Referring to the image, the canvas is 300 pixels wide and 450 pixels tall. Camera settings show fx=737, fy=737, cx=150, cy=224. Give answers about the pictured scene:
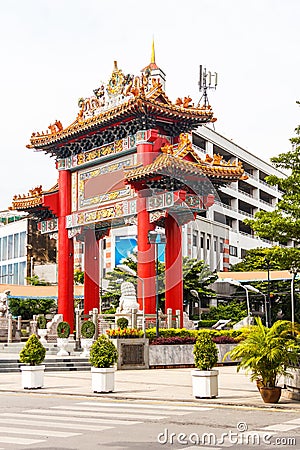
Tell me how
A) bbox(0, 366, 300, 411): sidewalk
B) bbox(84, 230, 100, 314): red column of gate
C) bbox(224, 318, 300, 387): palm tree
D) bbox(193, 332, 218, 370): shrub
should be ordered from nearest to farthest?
bbox(224, 318, 300, 387): palm tree < bbox(0, 366, 300, 411): sidewalk < bbox(193, 332, 218, 370): shrub < bbox(84, 230, 100, 314): red column of gate

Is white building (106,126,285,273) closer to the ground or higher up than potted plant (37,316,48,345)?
higher up

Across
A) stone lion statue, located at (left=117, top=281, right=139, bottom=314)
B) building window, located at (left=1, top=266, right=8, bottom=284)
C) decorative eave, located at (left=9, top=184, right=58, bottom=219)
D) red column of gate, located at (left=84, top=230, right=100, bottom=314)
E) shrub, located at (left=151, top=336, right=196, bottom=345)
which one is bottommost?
shrub, located at (left=151, top=336, right=196, bottom=345)

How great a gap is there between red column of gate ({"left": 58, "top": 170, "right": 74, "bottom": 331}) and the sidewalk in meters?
10.4

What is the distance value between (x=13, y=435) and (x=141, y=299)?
2065cm

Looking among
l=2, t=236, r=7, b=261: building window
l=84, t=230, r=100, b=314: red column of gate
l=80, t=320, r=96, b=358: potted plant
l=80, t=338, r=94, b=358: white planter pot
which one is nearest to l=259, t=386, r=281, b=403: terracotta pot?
l=80, t=338, r=94, b=358: white planter pot

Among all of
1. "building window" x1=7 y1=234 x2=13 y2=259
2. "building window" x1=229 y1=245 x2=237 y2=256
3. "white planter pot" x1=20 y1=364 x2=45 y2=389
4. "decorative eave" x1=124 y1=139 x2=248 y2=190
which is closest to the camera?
"white planter pot" x1=20 y1=364 x2=45 y2=389

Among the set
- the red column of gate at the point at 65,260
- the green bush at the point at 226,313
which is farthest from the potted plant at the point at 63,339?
the green bush at the point at 226,313

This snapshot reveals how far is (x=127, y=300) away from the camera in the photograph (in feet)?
102

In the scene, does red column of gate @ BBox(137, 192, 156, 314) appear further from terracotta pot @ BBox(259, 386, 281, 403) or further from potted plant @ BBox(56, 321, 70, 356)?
terracotta pot @ BBox(259, 386, 281, 403)

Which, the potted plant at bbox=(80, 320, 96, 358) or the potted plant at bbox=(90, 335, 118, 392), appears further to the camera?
the potted plant at bbox=(80, 320, 96, 358)

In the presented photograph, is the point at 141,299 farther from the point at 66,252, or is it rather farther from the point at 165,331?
the point at 66,252

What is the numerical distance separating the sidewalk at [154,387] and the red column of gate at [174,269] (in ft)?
20.4

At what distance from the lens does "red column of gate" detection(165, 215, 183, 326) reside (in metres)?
32.0

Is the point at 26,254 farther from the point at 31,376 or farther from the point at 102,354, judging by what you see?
the point at 102,354
